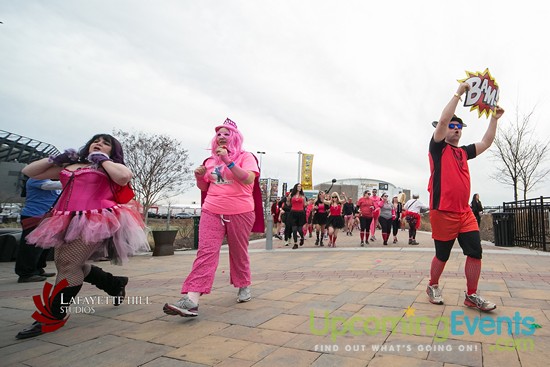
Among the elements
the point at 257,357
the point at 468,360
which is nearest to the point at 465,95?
the point at 468,360

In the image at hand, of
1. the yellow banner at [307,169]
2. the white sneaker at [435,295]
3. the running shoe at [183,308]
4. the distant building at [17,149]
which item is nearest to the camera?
the running shoe at [183,308]

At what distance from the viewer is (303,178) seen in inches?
1435

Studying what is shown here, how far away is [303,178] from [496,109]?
32858mm

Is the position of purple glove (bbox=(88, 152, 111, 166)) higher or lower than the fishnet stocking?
higher

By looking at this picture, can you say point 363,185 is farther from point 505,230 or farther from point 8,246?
point 8,246

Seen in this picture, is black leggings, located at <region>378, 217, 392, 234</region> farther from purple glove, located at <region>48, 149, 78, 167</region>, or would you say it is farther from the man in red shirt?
purple glove, located at <region>48, 149, 78, 167</region>

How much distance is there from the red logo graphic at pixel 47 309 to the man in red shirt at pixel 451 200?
3317 millimetres

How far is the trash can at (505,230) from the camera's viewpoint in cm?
997

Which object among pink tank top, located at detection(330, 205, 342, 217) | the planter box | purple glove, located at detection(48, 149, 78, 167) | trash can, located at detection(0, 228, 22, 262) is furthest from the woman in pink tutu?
pink tank top, located at detection(330, 205, 342, 217)

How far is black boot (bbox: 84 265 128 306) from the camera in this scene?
3211 millimetres

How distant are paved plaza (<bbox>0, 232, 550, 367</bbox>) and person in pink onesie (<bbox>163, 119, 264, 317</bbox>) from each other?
31 cm

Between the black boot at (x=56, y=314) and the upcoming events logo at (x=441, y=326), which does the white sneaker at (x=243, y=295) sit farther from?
the black boot at (x=56, y=314)

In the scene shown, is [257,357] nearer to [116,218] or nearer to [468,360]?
[468,360]

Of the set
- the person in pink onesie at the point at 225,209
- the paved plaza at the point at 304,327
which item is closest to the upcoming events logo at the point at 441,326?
the paved plaza at the point at 304,327
